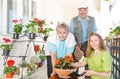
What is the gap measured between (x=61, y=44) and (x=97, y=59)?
0.95 ft

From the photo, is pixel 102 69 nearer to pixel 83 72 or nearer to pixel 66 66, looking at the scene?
pixel 83 72

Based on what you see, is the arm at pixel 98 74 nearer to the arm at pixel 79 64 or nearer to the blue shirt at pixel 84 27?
the arm at pixel 79 64

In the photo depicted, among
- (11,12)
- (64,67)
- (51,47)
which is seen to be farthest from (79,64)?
(11,12)

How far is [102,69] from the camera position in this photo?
1.55m

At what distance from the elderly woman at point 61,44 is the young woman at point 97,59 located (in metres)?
0.14

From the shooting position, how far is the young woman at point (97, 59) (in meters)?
1.54

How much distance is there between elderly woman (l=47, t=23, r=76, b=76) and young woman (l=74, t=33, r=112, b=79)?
14 centimetres

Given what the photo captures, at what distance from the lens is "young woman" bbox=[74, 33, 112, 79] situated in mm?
1537

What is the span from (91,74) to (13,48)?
5.63ft

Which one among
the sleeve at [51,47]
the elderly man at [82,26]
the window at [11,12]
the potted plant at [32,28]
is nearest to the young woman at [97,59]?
the elderly man at [82,26]

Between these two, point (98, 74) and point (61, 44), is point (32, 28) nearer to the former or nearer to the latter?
point (61, 44)

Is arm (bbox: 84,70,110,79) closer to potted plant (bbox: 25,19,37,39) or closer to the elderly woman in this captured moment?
the elderly woman

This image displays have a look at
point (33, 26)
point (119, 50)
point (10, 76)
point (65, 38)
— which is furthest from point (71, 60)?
point (33, 26)

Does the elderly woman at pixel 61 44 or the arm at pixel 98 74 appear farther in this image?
the elderly woman at pixel 61 44
